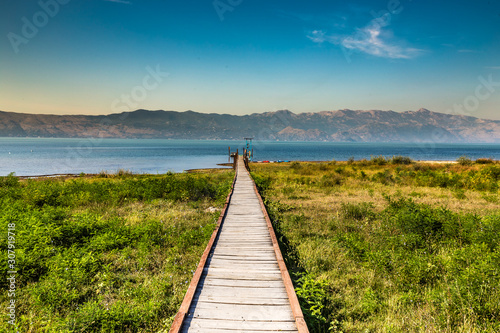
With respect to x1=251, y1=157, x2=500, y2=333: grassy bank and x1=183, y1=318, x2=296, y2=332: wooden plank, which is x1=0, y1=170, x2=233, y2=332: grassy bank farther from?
x1=251, y1=157, x2=500, y2=333: grassy bank

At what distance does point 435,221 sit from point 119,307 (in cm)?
982

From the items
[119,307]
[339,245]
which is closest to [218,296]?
[119,307]

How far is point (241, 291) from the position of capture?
4.69 metres

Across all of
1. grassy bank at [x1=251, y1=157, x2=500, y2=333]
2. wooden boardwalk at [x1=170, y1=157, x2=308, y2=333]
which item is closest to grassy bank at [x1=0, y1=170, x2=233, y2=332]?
wooden boardwalk at [x1=170, y1=157, x2=308, y2=333]

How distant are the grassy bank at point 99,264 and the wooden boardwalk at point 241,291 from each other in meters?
0.66

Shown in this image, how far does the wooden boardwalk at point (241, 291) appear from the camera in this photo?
3781 millimetres

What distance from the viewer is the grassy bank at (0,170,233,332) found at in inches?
178

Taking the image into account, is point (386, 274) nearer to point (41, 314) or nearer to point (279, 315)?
point (279, 315)

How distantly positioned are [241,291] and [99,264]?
4.36 m

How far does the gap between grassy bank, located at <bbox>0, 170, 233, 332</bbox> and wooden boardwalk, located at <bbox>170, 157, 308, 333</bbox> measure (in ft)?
2.16
